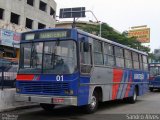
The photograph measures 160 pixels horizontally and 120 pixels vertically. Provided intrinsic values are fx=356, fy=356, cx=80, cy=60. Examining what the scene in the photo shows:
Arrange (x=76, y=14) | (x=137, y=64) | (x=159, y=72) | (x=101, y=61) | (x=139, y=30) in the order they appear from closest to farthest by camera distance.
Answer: (x=101, y=61) < (x=137, y=64) < (x=159, y=72) < (x=76, y=14) < (x=139, y=30)

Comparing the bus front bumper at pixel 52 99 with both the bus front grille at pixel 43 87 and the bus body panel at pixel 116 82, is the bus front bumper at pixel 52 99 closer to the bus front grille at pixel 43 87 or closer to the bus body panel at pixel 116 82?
the bus front grille at pixel 43 87

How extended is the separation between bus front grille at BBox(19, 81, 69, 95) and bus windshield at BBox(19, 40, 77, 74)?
41 centimetres

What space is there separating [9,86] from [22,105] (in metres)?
0.93

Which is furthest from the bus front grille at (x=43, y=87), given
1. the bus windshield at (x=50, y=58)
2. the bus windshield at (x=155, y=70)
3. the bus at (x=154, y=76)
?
the bus windshield at (x=155, y=70)

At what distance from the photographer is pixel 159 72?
3036 cm

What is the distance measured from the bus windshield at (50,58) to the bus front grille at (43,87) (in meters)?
0.41

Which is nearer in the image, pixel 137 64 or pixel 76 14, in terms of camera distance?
pixel 137 64

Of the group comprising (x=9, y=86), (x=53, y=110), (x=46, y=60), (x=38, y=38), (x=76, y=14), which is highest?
(x=76, y=14)

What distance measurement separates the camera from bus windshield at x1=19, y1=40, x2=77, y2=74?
39.3ft

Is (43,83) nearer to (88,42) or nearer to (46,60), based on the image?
(46,60)

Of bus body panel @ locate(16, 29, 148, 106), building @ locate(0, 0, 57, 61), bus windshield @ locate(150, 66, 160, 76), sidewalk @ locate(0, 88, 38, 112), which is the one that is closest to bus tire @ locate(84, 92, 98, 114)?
bus body panel @ locate(16, 29, 148, 106)

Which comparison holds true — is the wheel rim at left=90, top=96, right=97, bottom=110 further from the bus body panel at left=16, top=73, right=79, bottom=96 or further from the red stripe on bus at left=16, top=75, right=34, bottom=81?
the red stripe on bus at left=16, top=75, right=34, bottom=81

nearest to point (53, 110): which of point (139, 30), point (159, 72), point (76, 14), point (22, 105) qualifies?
point (22, 105)

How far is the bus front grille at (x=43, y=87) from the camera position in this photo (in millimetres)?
11885
